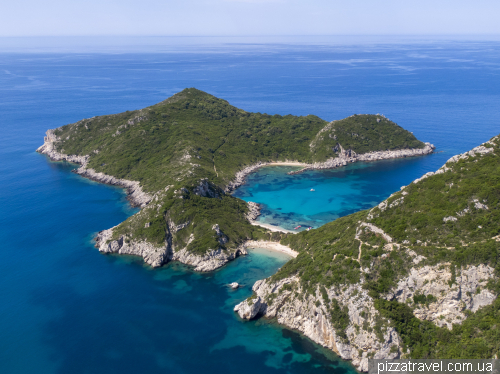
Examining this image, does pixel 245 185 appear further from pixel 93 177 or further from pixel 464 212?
pixel 464 212

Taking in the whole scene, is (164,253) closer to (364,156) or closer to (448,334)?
(448,334)

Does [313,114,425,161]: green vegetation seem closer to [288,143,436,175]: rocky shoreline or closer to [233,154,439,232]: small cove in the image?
[288,143,436,175]: rocky shoreline

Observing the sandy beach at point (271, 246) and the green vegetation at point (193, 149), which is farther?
the green vegetation at point (193, 149)

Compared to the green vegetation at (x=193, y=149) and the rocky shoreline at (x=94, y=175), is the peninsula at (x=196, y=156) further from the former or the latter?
the rocky shoreline at (x=94, y=175)

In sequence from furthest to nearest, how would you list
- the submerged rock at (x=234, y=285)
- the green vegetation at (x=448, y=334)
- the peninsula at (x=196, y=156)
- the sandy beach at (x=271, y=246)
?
the peninsula at (x=196, y=156) < the sandy beach at (x=271, y=246) < the submerged rock at (x=234, y=285) < the green vegetation at (x=448, y=334)

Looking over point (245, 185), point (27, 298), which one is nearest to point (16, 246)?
point (27, 298)

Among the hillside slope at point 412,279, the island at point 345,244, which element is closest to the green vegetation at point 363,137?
the island at point 345,244
